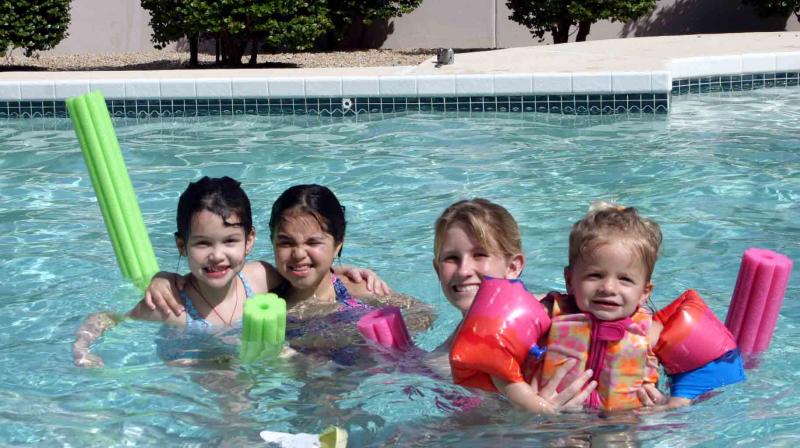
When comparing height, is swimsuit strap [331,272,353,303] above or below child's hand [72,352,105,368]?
above

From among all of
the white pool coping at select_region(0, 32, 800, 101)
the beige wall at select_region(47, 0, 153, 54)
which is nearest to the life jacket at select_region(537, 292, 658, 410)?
the white pool coping at select_region(0, 32, 800, 101)

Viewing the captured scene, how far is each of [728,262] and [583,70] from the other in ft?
14.7

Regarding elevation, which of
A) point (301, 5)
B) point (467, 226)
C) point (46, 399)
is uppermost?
point (301, 5)

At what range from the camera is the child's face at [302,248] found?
4137mm

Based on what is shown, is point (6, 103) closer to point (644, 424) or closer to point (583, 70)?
point (583, 70)

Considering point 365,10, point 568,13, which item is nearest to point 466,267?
point 568,13

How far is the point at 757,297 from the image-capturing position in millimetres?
3738

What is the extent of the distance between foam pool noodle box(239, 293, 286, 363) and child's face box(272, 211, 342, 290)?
0.45m

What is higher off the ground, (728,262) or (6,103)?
(6,103)

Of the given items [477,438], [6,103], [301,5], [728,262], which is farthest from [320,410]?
[301,5]

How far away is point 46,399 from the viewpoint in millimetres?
4070

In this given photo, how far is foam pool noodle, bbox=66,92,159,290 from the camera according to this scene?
4688 millimetres

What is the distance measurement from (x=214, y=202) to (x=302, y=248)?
37 cm

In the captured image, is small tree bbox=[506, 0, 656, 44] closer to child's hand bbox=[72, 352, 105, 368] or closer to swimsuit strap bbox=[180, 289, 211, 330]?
→ swimsuit strap bbox=[180, 289, 211, 330]
